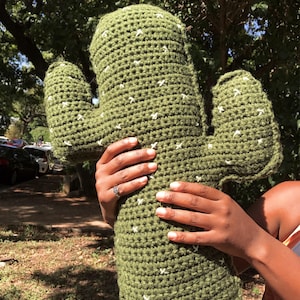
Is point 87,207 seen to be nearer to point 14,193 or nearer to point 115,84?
point 14,193

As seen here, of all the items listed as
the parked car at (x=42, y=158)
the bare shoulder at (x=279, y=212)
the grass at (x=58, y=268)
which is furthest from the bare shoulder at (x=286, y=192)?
the parked car at (x=42, y=158)

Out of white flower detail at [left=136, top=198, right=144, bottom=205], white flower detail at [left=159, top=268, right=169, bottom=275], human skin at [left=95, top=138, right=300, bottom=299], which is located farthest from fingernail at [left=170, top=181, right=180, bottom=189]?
white flower detail at [left=159, top=268, right=169, bottom=275]

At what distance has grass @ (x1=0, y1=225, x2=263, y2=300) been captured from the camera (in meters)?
5.37

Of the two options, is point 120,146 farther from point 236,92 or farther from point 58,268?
point 58,268

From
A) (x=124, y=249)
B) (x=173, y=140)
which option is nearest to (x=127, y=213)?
(x=124, y=249)

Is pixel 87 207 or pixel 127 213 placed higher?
pixel 127 213

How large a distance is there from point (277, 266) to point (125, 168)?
555 millimetres

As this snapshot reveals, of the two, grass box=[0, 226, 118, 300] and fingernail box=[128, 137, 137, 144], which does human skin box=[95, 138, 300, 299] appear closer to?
fingernail box=[128, 137, 137, 144]

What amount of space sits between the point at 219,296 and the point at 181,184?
15.2 inches

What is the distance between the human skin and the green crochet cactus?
0.04 metres

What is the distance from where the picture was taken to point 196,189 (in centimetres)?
130

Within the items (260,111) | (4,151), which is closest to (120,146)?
(260,111)

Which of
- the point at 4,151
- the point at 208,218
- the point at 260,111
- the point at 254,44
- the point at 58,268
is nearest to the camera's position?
the point at 208,218

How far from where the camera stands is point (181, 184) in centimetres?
131
